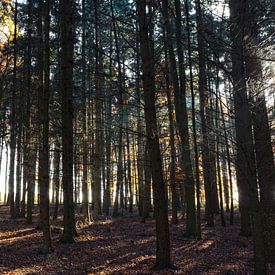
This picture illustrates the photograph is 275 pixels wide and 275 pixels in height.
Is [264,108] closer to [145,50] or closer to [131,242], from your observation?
[145,50]

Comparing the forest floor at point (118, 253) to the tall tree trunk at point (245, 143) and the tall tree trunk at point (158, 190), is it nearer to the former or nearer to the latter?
the tall tree trunk at point (158, 190)

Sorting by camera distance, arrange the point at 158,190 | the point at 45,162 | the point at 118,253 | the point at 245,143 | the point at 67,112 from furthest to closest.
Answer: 1. the point at 67,112
2. the point at 45,162
3. the point at 118,253
4. the point at 158,190
5. the point at 245,143

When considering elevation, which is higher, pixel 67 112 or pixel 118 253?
pixel 67 112

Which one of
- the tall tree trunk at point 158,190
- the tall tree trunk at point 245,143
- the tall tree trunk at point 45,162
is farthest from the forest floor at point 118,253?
the tall tree trunk at point 245,143

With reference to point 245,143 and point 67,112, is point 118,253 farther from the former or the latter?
point 245,143

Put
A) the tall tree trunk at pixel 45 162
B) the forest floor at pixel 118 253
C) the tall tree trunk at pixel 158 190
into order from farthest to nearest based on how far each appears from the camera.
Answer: the tall tree trunk at pixel 45 162
the forest floor at pixel 118 253
the tall tree trunk at pixel 158 190

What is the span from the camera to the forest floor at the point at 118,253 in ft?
25.6

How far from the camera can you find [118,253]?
31.5ft

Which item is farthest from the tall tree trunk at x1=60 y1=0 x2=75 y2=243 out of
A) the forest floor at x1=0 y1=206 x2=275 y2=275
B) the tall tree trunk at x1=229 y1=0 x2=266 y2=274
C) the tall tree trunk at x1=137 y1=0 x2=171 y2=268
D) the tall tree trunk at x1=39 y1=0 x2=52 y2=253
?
the tall tree trunk at x1=229 y1=0 x2=266 y2=274

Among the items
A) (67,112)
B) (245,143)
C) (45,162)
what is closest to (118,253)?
(45,162)

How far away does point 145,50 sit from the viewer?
25.6 feet

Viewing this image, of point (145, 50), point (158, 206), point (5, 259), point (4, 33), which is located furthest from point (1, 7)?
point (158, 206)

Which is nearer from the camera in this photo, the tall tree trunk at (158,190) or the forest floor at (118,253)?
the tall tree trunk at (158,190)

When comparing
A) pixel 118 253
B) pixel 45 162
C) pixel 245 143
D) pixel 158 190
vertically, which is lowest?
pixel 118 253
